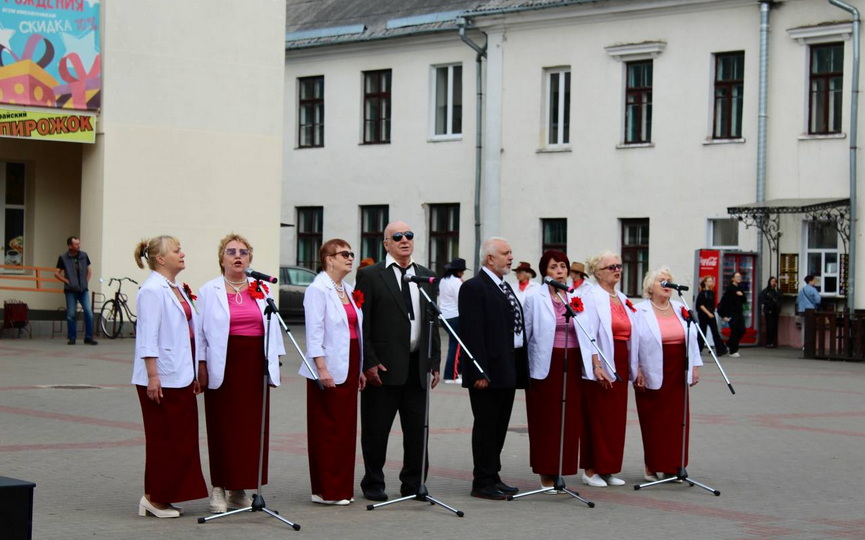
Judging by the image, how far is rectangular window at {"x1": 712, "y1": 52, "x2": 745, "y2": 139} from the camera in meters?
30.1

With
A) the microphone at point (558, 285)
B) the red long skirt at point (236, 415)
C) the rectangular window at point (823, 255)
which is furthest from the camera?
the rectangular window at point (823, 255)

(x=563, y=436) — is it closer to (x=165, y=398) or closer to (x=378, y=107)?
(x=165, y=398)

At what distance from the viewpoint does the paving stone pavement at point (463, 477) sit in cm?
859

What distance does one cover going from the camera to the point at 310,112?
38250 mm

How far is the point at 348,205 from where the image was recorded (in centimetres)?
3722

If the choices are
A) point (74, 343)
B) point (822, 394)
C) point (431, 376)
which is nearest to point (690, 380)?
point (431, 376)

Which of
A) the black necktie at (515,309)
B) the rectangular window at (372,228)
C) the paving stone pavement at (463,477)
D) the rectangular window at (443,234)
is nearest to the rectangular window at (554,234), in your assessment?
the rectangular window at (443,234)

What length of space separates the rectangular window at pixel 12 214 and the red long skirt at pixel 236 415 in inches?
791

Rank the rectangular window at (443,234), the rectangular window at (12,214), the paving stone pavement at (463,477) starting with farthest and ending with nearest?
1. the rectangular window at (443,234)
2. the rectangular window at (12,214)
3. the paving stone pavement at (463,477)

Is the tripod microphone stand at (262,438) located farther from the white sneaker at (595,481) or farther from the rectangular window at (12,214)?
the rectangular window at (12,214)

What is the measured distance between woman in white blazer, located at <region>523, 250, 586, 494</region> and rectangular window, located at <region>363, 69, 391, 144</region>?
87.2 feet

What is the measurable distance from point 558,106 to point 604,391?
2343cm

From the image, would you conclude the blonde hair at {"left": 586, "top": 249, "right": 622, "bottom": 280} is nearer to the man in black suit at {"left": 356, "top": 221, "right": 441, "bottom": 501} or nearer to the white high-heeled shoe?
the man in black suit at {"left": 356, "top": 221, "right": 441, "bottom": 501}

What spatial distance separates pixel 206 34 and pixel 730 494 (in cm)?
1935
